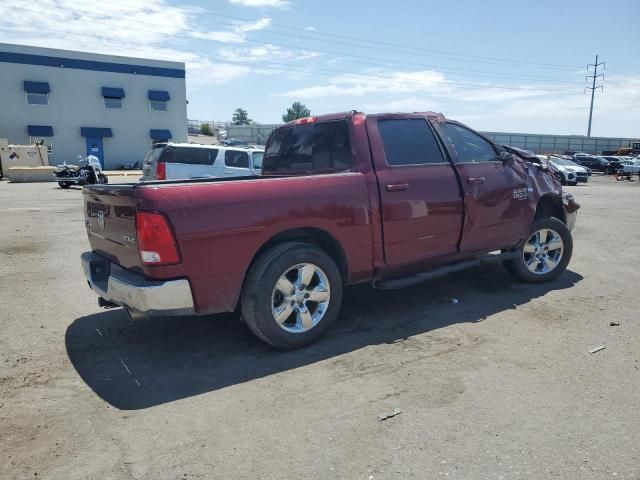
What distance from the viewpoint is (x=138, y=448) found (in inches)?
104

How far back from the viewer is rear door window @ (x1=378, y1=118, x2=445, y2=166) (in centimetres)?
454

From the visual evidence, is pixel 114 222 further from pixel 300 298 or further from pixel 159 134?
pixel 159 134

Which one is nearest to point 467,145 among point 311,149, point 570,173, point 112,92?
point 311,149

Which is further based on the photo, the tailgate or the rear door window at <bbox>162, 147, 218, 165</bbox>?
the rear door window at <bbox>162, 147, 218, 165</bbox>

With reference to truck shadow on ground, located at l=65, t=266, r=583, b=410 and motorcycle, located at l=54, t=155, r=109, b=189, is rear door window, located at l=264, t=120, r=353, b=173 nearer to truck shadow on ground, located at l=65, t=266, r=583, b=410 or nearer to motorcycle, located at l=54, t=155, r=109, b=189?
truck shadow on ground, located at l=65, t=266, r=583, b=410

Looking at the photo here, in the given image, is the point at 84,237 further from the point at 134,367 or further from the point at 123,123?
the point at 123,123

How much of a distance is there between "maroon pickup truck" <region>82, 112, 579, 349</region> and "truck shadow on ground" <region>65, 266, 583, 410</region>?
0.94 feet

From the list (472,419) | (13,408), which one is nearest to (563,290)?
(472,419)

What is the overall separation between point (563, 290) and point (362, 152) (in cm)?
311

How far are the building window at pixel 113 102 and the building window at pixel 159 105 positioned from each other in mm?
2275

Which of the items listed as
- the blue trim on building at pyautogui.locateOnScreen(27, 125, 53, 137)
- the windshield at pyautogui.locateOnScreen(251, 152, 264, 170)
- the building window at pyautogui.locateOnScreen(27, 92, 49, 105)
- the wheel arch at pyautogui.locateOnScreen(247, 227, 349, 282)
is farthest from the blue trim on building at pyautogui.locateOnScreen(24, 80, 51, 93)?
the wheel arch at pyautogui.locateOnScreen(247, 227, 349, 282)

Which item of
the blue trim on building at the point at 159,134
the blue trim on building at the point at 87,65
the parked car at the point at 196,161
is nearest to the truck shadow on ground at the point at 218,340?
the parked car at the point at 196,161

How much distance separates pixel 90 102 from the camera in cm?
3384

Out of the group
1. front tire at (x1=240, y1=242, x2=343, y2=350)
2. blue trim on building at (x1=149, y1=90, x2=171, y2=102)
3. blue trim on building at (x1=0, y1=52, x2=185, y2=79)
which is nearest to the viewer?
front tire at (x1=240, y1=242, x2=343, y2=350)
